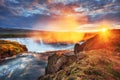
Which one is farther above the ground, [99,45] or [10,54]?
[99,45]

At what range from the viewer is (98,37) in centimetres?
1314

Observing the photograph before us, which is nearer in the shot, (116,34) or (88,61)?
(88,61)

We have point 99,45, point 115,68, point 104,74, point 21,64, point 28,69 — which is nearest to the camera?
point 104,74

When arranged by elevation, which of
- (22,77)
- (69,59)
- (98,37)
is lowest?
(22,77)

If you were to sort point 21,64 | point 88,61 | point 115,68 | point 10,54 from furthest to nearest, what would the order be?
point 10,54, point 21,64, point 88,61, point 115,68

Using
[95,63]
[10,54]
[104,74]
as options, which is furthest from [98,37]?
[10,54]

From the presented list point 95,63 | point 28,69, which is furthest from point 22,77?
point 95,63

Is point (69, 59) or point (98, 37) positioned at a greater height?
point (98, 37)

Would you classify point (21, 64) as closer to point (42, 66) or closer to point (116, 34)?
point (42, 66)

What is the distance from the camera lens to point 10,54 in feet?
71.5

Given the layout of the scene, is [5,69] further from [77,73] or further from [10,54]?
[77,73]

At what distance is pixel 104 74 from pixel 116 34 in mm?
7946

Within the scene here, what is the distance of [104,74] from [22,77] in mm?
9690

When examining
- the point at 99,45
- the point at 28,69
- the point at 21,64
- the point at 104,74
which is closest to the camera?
the point at 104,74
